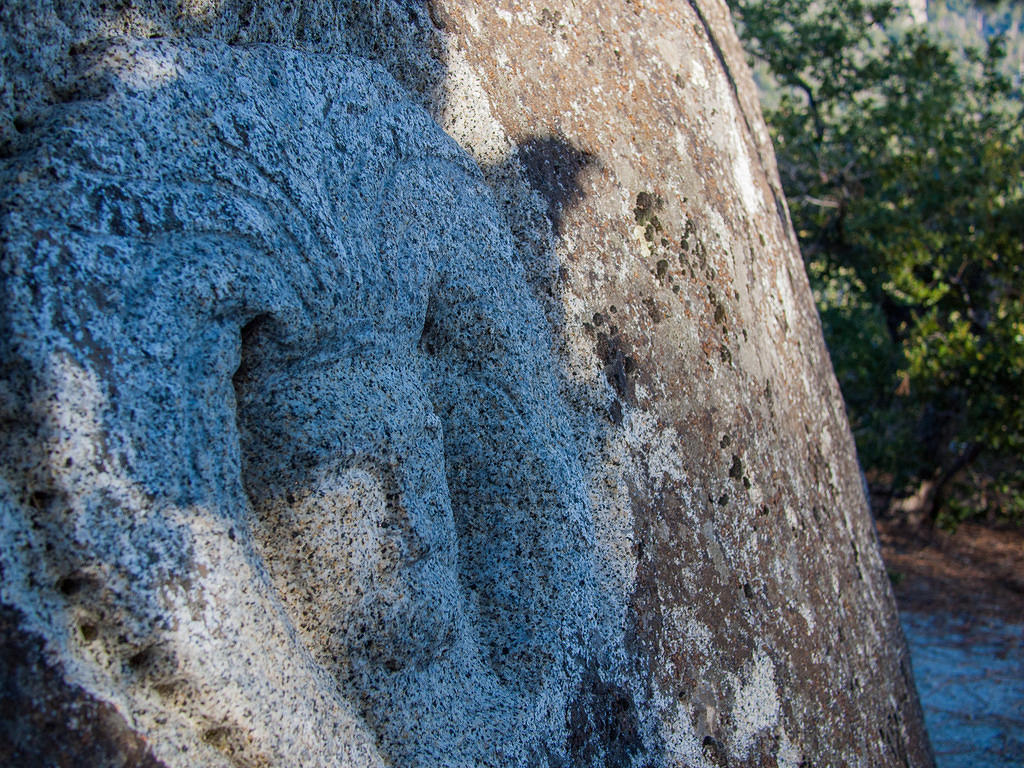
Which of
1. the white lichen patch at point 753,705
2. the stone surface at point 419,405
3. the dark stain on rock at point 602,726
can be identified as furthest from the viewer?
the white lichen patch at point 753,705

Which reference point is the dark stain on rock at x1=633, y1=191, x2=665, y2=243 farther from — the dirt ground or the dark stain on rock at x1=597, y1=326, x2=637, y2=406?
the dirt ground

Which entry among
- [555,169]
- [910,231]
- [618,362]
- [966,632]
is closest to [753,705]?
[618,362]

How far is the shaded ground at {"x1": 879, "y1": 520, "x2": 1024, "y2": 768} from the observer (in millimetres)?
3967

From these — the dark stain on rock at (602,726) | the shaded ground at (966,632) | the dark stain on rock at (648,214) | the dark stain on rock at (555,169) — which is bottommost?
the shaded ground at (966,632)

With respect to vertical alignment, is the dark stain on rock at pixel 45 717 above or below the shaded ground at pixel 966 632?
above

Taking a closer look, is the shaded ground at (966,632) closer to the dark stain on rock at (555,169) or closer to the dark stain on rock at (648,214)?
the dark stain on rock at (648,214)

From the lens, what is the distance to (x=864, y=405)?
279 inches

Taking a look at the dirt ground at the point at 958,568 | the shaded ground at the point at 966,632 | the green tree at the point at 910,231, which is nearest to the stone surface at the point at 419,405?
the shaded ground at the point at 966,632

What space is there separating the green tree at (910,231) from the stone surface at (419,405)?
4.20 meters

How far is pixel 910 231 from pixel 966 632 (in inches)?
103

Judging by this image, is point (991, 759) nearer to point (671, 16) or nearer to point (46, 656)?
point (671, 16)

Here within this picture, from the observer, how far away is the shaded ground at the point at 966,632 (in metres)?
3.97

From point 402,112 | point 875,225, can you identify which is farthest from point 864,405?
point 402,112

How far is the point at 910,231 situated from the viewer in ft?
20.7
